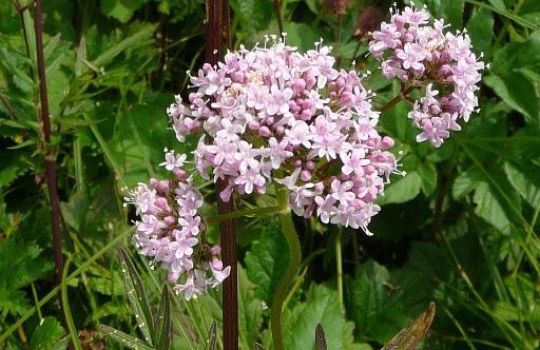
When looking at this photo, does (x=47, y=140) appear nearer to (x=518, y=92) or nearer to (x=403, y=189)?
(x=403, y=189)

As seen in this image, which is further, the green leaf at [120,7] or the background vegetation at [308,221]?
the green leaf at [120,7]

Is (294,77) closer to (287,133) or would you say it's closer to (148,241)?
(287,133)


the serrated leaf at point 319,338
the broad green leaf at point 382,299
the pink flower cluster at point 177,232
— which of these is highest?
the pink flower cluster at point 177,232

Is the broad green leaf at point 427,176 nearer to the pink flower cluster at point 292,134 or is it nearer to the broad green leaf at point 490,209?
the broad green leaf at point 490,209

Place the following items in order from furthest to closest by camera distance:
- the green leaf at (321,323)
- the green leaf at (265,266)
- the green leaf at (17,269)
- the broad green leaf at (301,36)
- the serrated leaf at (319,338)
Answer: the broad green leaf at (301,36), the green leaf at (265,266), the green leaf at (17,269), the green leaf at (321,323), the serrated leaf at (319,338)

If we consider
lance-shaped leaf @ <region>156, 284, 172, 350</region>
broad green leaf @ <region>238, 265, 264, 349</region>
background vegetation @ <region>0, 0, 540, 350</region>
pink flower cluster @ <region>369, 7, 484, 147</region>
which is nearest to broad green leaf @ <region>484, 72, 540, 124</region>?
background vegetation @ <region>0, 0, 540, 350</region>

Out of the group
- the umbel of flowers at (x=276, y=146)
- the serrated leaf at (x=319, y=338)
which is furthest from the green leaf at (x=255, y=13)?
the serrated leaf at (x=319, y=338)
